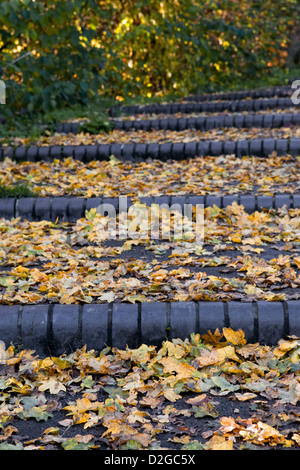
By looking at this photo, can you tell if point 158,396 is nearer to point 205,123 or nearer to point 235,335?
point 235,335

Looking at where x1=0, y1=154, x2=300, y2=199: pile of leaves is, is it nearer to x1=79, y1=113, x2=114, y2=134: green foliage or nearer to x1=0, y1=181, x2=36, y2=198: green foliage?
x1=0, y1=181, x2=36, y2=198: green foliage

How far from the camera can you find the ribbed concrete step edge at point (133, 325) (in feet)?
9.05

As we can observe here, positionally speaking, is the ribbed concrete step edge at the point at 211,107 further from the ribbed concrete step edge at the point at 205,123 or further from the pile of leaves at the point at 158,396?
the pile of leaves at the point at 158,396

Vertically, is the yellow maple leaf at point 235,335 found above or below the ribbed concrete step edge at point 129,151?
below

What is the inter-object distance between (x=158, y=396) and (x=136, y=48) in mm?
9128

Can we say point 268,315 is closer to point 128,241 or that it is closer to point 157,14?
point 128,241

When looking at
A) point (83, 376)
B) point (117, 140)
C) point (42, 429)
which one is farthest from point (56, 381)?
point (117, 140)

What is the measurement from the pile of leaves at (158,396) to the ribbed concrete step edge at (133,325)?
0.06 metres

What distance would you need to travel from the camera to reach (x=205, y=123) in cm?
767

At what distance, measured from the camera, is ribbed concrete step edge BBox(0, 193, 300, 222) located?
4.59 meters

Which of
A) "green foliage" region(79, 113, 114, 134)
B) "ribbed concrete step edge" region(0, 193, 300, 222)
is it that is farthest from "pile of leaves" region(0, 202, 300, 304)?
"green foliage" region(79, 113, 114, 134)

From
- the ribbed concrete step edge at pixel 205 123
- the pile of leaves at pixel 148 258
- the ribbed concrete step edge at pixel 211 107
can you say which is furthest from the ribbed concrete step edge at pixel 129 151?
the ribbed concrete step edge at pixel 211 107

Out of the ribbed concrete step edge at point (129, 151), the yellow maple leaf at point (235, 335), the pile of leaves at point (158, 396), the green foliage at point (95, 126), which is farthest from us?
the green foliage at point (95, 126)

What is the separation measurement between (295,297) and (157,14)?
8.38m
